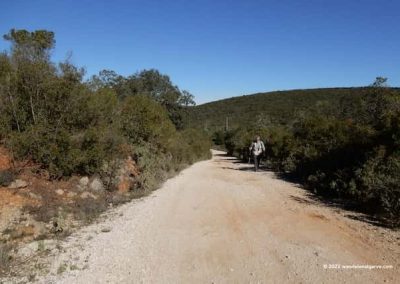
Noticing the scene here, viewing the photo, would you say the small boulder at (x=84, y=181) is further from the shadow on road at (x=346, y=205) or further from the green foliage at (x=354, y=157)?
the green foliage at (x=354, y=157)

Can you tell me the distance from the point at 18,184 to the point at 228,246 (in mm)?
6150

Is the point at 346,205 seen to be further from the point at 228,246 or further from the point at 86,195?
the point at 86,195

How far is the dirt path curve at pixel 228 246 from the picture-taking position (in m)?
5.81

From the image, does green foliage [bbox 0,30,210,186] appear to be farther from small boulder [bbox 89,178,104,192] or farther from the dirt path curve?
the dirt path curve

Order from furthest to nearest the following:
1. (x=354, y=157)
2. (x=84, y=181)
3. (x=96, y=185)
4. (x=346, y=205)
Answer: (x=354, y=157), (x=96, y=185), (x=84, y=181), (x=346, y=205)

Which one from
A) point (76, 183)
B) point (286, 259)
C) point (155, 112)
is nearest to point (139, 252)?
point (286, 259)

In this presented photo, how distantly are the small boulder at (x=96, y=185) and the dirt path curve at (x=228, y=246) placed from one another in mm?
1875

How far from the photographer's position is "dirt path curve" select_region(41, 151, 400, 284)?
19.1ft

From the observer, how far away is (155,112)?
19.2 m

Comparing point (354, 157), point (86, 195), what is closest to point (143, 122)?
point (86, 195)

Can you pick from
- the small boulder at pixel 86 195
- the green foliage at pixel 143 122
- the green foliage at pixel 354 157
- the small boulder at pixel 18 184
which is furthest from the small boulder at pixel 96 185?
the green foliage at pixel 354 157

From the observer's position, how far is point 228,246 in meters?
7.12

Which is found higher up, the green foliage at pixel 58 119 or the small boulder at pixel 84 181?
the green foliage at pixel 58 119

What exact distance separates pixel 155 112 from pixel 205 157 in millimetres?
20551
